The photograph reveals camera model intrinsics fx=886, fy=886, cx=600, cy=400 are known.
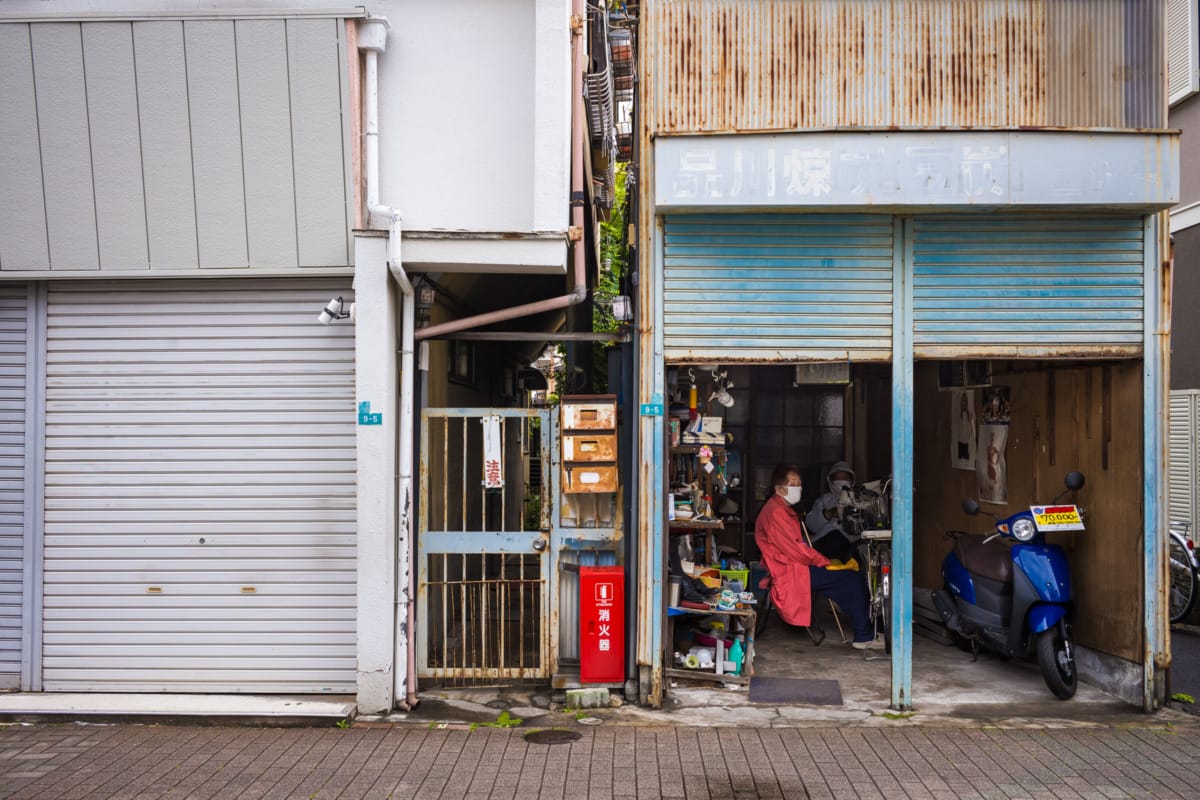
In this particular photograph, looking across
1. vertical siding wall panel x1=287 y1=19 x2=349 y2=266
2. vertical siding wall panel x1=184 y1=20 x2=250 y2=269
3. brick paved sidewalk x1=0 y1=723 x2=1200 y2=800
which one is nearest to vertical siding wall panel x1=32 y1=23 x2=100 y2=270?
vertical siding wall panel x1=184 y1=20 x2=250 y2=269

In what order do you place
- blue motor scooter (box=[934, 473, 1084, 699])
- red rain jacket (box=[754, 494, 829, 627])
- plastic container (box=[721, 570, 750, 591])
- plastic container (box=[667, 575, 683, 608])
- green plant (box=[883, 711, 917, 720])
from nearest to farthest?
green plant (box=[883, 711, 917, 720]) → blue motor scooter (box=[934, 473, 1084, 699]) → plastic container (box=[667, 575, 683, 608]) → plastic container (box=[721, 570, 750, 591]) → red rain jacket (box=[754, 494, 829, 627])

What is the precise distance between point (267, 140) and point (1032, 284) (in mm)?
6048

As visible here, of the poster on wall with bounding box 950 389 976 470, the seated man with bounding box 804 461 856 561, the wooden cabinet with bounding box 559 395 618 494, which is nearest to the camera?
the wooden cabinet with bounding box 559 395 618 494

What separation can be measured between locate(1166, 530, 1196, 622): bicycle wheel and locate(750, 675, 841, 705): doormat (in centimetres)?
502

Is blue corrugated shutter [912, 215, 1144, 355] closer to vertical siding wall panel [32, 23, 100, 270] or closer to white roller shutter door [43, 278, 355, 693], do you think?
white roller shutter door [43, 278, 355, 693]

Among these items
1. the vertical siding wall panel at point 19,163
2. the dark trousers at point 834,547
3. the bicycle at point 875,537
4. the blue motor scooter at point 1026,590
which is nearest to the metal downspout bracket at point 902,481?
the bicycle at point 875,537

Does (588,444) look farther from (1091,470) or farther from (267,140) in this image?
(1091,470)

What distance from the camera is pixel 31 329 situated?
727 cm

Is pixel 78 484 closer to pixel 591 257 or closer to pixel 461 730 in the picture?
pixel 461 730

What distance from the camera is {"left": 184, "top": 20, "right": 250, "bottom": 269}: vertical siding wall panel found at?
270 inches

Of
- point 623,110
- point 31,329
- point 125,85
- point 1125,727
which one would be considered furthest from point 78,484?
point 1125,727

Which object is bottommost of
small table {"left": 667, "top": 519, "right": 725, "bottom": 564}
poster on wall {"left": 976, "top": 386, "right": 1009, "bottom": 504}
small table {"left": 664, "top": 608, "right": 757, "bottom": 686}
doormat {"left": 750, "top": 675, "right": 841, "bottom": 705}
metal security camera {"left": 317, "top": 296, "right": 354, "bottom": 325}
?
doormat {"left": 750, "top": 675, "right": 841, "bottom": 705}

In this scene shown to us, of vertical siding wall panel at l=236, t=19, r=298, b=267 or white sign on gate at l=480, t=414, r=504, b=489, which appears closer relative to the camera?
vertical siding wall panel at l=236, t=19, r=298, b=267

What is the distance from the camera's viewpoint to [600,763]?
5.79 meters
